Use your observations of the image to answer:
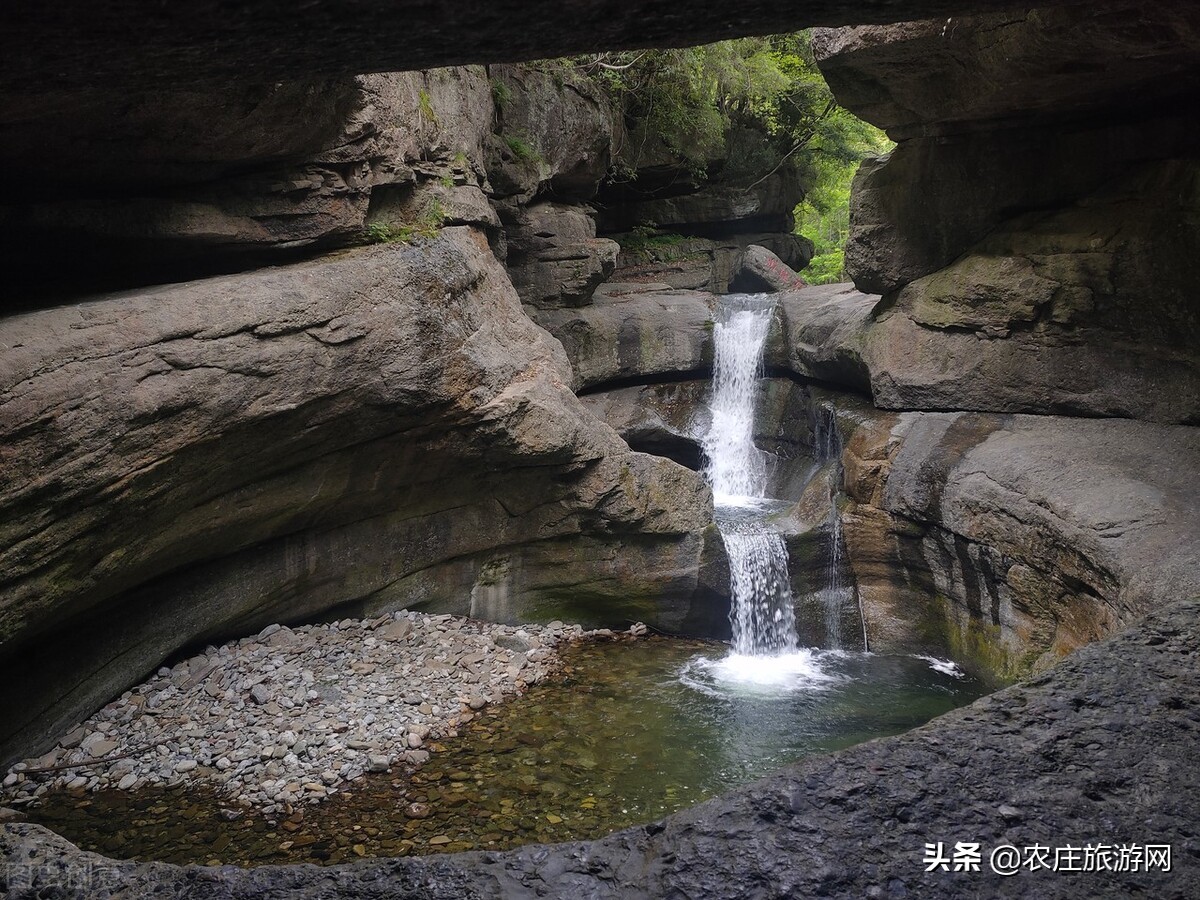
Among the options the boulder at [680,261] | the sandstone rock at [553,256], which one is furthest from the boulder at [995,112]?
the boulder at [680,261]

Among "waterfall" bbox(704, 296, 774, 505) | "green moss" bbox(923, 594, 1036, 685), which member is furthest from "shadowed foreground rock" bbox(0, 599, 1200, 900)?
"waterfall" bbox(704, 296, 774, 505)

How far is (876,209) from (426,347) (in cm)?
604

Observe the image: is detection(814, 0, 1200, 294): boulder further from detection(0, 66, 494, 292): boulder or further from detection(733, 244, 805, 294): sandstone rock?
detection(733, 244, 805, 294): sandstone rock

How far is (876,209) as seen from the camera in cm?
1039

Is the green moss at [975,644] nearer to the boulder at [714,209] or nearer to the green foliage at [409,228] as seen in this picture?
the green foliage at [409,228]

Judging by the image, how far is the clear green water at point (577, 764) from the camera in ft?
18.6

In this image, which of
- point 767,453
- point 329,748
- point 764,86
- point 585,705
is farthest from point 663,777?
point 764,86

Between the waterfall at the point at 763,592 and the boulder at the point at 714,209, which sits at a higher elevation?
the boulder at the point at 714,209

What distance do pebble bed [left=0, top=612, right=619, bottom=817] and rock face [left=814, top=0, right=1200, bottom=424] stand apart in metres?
5.66

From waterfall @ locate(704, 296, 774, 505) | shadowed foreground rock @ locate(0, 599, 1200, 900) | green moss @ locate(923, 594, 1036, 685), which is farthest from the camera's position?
waterfall @ locate(704, 296, 774, 505)

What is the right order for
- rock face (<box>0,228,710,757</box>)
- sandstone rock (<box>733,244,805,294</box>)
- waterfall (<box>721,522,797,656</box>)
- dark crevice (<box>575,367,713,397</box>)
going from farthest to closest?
sandstone rock (<box>733,244,805,294</box>)
dark crevice (<box>575,367,713,397</box>)
waterfall (<box>721,522,797,656</box>)
rock face (<box>0,228,710,757</box>)

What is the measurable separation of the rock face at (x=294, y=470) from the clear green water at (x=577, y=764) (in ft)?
3.97

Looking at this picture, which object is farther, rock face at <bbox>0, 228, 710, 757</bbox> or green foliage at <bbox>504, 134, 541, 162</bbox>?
green foliage at <bbox>504, 134, 541, 162</bbox>

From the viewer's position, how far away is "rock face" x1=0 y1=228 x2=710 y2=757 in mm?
5328
